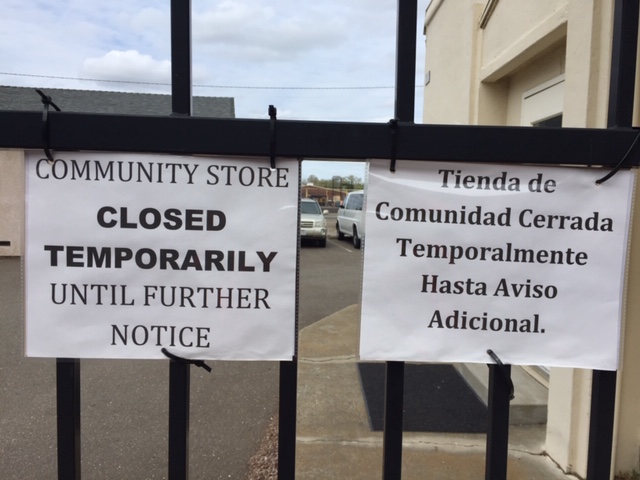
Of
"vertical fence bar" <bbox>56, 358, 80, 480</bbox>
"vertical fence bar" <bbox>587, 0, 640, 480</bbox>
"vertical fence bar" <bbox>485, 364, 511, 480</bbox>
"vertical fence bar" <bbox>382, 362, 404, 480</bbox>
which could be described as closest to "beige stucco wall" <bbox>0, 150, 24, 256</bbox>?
"vertical fence bar" <bbox>56, 358, 80, 480</bbox>

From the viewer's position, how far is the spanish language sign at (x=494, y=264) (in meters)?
1.45

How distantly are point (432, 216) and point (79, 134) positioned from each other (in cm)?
107

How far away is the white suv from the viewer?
15820 mm

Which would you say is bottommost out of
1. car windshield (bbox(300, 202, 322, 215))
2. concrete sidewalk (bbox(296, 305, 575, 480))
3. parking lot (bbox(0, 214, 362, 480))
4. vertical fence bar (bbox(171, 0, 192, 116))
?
parking lot (bbox(0, 214, 362, 480))

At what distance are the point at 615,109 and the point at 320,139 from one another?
2.92ft

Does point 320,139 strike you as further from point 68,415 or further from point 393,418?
point 68,415

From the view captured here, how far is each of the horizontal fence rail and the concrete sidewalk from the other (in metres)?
1.23

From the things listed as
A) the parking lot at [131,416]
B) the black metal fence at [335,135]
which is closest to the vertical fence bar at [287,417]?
the black metal fence at [335,135]

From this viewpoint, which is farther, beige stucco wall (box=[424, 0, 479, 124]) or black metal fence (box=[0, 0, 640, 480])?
beige stucco wall (box=[424, 0, 479, 124])

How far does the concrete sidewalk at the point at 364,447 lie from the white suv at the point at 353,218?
1131cm

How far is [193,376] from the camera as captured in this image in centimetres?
431

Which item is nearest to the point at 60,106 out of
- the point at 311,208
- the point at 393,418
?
the point at 311,208

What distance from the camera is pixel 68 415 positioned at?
149cm

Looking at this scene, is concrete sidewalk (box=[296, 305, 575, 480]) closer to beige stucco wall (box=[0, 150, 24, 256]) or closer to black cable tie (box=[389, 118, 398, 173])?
black cable tie (box=[389, 118, 398, 173])
